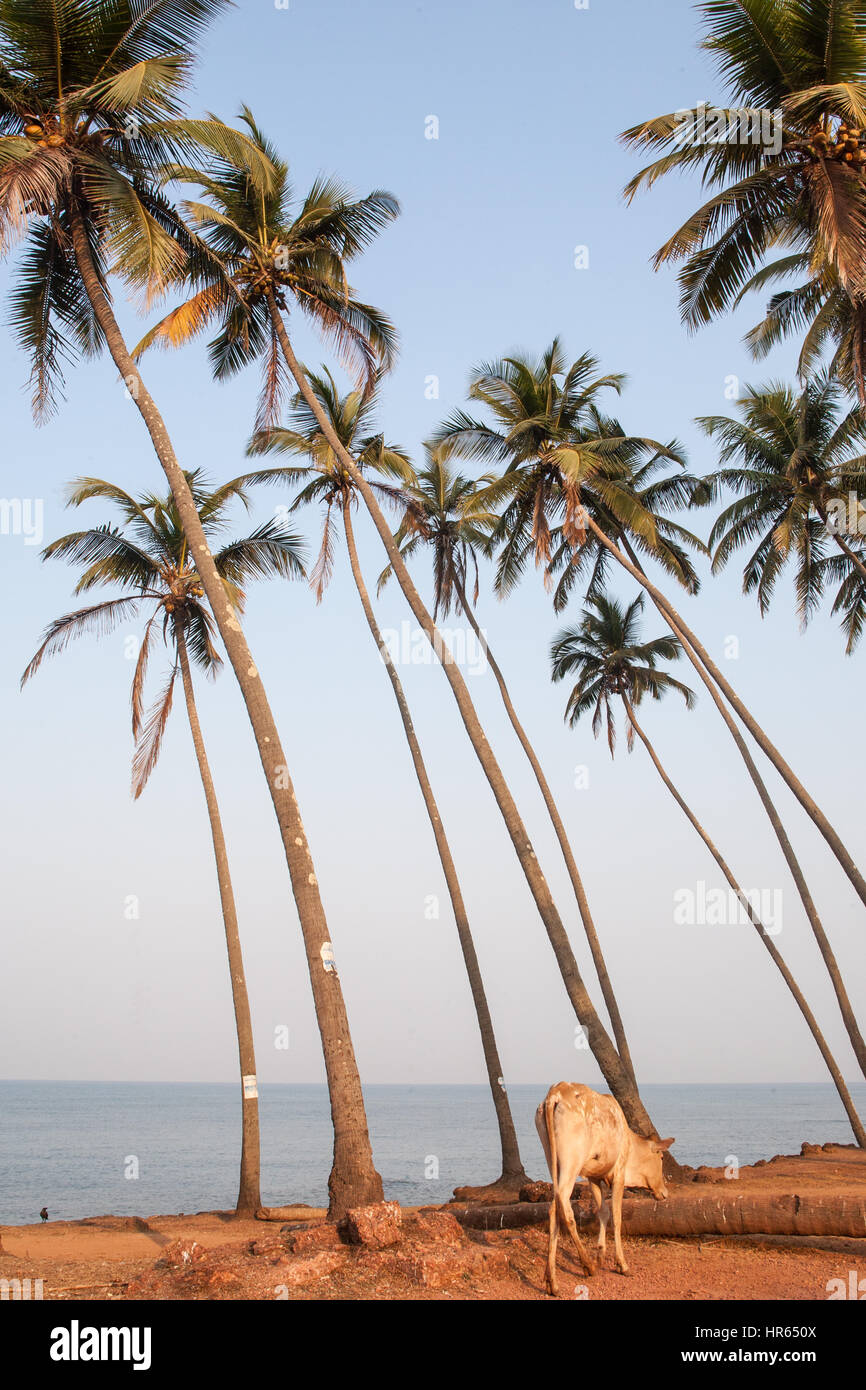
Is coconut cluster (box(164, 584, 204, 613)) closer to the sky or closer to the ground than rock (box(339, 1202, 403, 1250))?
closer to the sky

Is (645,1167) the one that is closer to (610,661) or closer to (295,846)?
(295,846)

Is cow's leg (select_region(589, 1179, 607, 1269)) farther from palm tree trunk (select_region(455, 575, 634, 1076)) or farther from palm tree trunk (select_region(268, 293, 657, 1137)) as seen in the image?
palm tree trunk (select_region(455, 575, 634, 1076))

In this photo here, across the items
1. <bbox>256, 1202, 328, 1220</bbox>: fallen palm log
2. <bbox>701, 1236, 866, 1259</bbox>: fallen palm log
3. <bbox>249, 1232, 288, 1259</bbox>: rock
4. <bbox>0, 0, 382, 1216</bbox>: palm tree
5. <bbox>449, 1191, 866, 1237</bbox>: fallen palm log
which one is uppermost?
<bbox>0, 0, 382, 1216</bbox>: palm tree

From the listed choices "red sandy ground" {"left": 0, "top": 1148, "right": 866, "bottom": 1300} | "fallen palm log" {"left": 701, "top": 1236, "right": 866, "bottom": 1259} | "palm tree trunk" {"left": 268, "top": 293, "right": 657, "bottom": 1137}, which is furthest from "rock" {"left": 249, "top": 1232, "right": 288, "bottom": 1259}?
"palm tree trunk" {"left": 268, "top": 293, "right": 657, "bottom": 1137}

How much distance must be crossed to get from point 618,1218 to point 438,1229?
168cm

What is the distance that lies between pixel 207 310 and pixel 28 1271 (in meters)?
14.3

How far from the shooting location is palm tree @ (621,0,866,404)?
13891mm

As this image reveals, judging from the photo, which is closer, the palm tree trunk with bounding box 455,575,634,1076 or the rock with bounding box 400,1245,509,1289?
the rock with bounding box 400,1245,509,1289

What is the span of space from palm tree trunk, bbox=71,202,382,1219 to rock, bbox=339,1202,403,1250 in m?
1.02

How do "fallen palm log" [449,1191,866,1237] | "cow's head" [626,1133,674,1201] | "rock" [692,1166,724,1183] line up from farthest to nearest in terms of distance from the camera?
"rock" [692,1166,724,1183] → "cow's head" [626,1133,674,1201] → "fallen palm log" [449,1191,866,1237]

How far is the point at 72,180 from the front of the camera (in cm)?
1428

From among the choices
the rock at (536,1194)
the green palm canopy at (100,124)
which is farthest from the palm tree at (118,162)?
the rock at (536,1194)

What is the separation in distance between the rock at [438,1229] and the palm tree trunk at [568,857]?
15.6 metres

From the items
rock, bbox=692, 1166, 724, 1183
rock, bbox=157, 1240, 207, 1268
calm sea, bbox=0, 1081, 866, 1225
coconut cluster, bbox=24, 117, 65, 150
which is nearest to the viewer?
rock, bbox=157, 1240, 207, 1268
